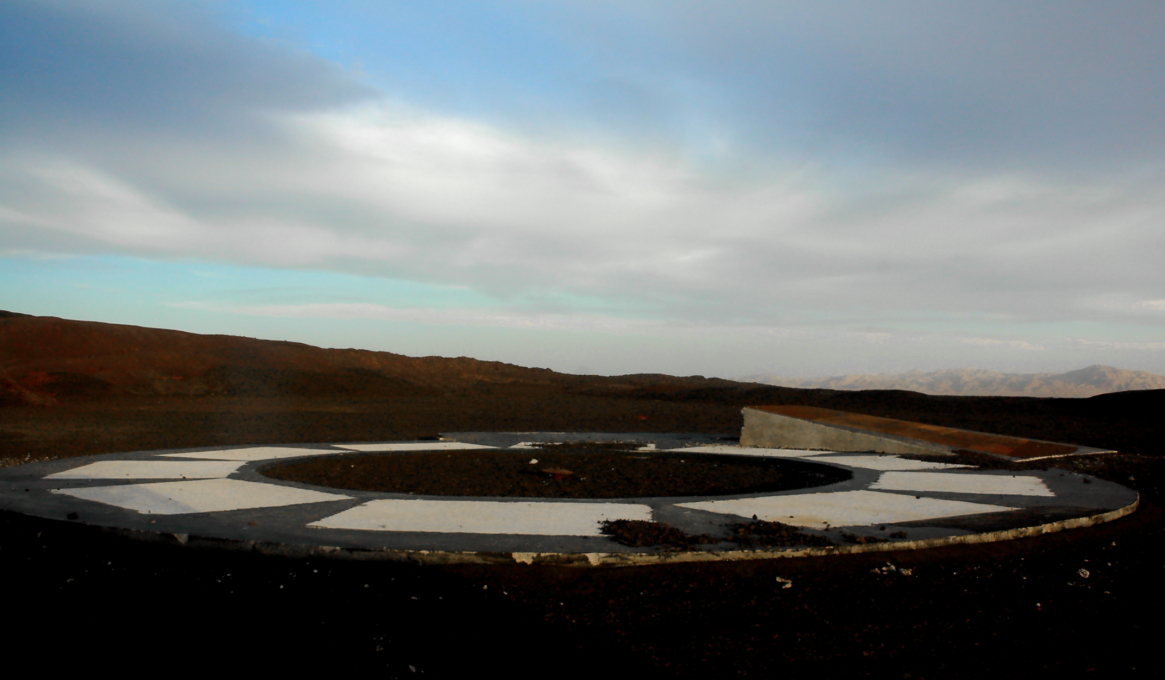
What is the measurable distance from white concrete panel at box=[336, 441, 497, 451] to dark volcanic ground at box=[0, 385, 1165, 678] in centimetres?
510

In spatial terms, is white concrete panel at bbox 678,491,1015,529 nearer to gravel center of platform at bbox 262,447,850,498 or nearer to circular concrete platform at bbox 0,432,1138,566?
circular concrete platform at bbox 0,432,1138,566

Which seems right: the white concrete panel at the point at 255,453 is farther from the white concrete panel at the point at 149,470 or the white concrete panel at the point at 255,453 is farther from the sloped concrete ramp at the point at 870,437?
the sloped concrete ramp at the point at 870,437

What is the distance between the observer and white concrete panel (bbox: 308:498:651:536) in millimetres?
4105

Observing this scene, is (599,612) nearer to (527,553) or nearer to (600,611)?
(600,611)

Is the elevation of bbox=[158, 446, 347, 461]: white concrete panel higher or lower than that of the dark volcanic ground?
lower

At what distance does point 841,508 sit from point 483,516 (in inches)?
99.7

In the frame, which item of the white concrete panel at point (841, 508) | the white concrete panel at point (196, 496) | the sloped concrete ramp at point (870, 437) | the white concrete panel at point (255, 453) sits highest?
the sloped concrete ramp at point (870, 437)

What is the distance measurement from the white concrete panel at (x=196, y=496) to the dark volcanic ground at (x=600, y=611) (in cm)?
68

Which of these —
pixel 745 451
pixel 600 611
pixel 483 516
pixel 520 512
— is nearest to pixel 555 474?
pixel 520 512

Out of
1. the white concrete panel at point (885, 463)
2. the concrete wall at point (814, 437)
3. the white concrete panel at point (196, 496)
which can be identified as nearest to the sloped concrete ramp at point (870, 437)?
the concrete wall at point (814, 437)

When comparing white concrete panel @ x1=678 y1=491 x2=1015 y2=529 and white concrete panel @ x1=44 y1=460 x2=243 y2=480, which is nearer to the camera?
white concrete panel @ x1=678 y1=491 x2=1015 y2=529

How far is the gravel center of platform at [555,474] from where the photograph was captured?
22.2 feet

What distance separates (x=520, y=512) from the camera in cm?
471

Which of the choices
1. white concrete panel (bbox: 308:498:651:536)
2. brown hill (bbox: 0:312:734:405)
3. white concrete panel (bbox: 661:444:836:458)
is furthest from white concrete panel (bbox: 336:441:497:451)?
brown hill (bbox: 0:312:734:405)
